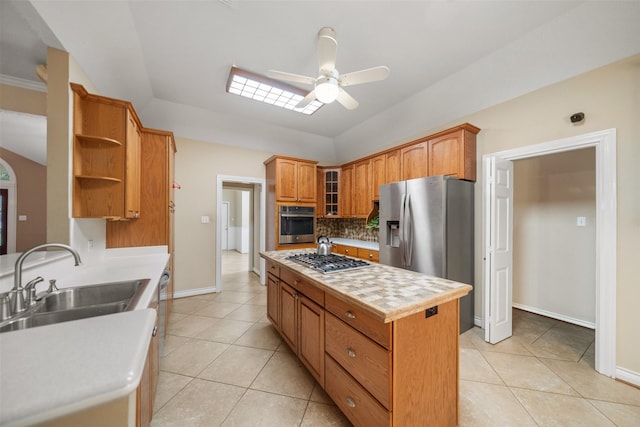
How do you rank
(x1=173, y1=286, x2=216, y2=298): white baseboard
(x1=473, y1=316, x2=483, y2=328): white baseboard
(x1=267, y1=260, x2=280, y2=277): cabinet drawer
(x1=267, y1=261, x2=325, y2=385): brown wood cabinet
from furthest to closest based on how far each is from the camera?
(x1=173, y1=286, x2=216, y2=298): white baseboard → (x1=473, y1=316, x2=483, y2=328): white baseboard → (x1=267, y1=260, x2=280, y2=277): cabinet drawer → (x1=267, y1=261, x2=325, y2=385): brown wood cabinet

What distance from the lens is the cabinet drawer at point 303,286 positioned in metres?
1.64

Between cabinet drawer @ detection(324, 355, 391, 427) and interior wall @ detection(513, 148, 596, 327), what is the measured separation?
3.32 meters

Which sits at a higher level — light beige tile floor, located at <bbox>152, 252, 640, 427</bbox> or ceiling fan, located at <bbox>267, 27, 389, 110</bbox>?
ceiling fan, located at <bbox>267, 27, 389, 110</bbox>

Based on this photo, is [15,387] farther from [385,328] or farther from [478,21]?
[478,21]

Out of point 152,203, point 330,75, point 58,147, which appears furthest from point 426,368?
point 152,203

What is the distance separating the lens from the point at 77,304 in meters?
1.46

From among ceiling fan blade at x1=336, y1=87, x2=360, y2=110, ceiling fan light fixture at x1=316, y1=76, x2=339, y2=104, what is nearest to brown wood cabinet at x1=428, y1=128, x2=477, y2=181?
ceiling fan blade at x1=336, y1=87, x2=360, y2=110

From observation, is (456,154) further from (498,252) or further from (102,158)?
(102,158)

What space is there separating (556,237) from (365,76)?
3316 millimetres

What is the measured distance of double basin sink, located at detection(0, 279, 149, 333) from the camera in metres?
1.10

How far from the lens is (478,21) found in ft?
6.66

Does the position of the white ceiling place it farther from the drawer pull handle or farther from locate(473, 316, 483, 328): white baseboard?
the drawer pull handle

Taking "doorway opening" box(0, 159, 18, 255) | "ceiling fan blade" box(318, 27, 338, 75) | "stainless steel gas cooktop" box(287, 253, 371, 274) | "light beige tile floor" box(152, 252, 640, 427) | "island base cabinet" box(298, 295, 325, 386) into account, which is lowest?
"light beige tile floor" box(152, 252, 640, 427)

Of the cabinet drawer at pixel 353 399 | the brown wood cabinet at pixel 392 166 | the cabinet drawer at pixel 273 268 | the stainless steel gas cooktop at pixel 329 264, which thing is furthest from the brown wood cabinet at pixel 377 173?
the cabinet drawer at pixel 353 399
